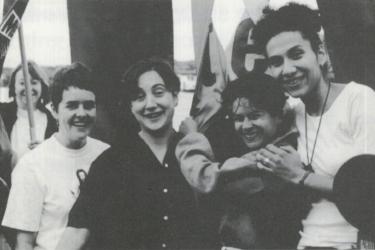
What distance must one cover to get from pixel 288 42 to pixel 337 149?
2.78 ft

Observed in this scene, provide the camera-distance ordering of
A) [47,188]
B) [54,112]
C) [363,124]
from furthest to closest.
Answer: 1. [54,112]
2. [47,188]
3. [363,124]

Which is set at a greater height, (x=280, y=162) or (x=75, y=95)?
(x=75, y=95)

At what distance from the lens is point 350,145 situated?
12.4 feet

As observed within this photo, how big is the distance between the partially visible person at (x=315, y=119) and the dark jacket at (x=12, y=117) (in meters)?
1.59

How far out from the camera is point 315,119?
3.85 metres

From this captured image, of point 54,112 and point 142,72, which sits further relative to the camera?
point 54,112

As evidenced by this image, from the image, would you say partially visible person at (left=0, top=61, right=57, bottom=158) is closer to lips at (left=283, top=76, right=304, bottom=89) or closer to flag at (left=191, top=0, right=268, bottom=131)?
flag at (left=191, top=0, right=268, bottom=131)

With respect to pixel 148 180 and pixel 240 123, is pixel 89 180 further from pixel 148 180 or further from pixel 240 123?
pixel 240 123

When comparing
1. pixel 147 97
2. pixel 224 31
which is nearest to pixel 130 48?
pixel 147 97

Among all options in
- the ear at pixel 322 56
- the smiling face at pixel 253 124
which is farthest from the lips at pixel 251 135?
the ear at pixel 322 56

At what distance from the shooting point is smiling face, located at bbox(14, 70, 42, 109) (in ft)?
13.4

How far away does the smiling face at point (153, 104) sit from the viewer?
3.86m

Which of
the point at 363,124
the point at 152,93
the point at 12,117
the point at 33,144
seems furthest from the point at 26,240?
the point at 363,124

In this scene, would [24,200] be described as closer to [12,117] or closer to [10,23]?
[12,117]
